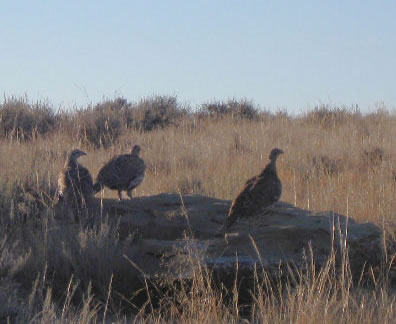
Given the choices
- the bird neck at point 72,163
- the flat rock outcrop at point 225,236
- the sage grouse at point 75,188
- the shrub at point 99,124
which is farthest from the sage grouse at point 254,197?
the shrub at point 99,124

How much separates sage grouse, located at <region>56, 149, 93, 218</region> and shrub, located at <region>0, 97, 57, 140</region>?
9904mm

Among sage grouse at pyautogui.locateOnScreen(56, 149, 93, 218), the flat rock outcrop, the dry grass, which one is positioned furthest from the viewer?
sage grouse at pyautogui.locateOnScreen(56, 149, 93, 218)

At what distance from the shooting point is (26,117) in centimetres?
1992

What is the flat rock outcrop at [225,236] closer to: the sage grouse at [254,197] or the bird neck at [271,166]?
the sage grouse at [254,197]

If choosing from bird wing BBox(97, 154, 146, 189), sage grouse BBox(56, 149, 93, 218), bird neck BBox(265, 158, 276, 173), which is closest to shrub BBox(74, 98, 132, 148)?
bird wing BBox(97, 154, 146, 189)

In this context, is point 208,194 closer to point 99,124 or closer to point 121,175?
point 121,175

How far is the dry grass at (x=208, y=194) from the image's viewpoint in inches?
231

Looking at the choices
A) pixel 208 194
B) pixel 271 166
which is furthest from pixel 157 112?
pixel 271 166

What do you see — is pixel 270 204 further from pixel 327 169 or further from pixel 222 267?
pixel 327 169

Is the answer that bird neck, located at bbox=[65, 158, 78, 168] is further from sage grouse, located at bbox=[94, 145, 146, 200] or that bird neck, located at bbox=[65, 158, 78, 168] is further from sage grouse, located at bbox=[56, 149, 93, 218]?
sage grouse, located at bbox=[94, 145, 146, 200]

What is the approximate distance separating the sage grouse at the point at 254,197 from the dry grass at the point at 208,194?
86 centimetres

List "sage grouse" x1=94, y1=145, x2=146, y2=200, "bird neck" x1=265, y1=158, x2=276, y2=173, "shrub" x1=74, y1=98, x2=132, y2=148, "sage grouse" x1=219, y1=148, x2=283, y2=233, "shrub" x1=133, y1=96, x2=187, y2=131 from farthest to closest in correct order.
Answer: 1. "shrub" x1=133, y1=96, x2=187, y2=131
2. "shrub" x1=74, y1=98, x2=132, y2=148
3. "sage grouse" x1=94, y1=145, x2=146, y2=200
4. "bird neck" x1=265, y1=158, x2=276, y2=173
5. "sage grouse" x1=219, y1=148, x2=283, y2=233

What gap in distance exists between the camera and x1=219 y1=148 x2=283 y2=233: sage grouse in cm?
762

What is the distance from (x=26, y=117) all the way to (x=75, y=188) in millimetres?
11697
